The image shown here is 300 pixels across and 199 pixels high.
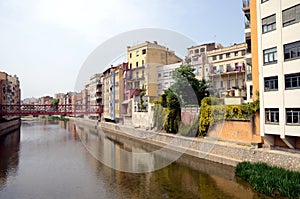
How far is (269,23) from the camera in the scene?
13.9 metres

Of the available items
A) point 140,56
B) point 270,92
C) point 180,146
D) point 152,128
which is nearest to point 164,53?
point 140,56

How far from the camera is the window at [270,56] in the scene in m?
13.6

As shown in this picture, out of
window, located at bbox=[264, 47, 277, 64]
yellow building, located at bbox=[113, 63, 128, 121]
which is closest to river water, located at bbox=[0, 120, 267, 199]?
window, located at bbox=[264, 47, 277, 64]

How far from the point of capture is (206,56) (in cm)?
3478

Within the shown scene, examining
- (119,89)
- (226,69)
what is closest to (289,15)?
(226,69)

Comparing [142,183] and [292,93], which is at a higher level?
[292,93]

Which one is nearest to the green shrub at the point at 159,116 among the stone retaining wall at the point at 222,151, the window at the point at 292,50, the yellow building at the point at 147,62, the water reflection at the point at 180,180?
the stone retaining wall at the point at 222,151

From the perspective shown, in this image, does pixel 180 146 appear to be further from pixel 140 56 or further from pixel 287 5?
pixel 140 56

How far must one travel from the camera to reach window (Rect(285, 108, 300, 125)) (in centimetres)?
1238

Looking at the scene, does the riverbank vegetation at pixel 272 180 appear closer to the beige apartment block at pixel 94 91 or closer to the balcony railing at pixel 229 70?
the balcony railing at pixel 229 70

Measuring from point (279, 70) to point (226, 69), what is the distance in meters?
18.7

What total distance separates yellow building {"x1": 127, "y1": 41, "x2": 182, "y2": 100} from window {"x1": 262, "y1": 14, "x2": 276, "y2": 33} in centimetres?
2220

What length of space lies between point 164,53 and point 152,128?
15.2 metres

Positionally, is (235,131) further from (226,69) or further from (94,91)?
(94,91)
